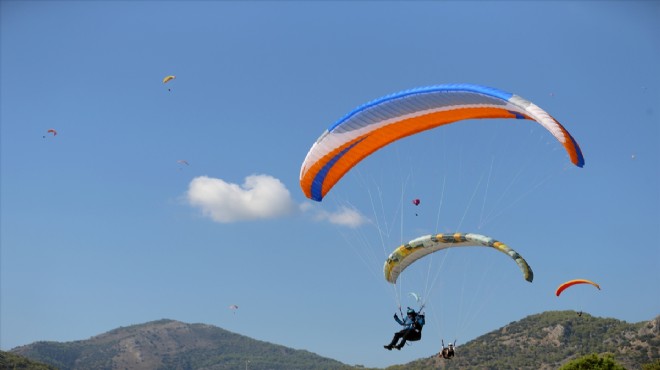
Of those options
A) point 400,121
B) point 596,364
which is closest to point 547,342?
point 596,364

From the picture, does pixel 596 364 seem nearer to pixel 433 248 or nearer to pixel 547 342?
pixel 433 248

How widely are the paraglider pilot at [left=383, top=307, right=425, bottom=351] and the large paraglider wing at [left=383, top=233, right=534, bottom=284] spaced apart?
3.10 m

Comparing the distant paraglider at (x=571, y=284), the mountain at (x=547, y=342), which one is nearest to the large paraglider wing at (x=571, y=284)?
the distant paraglider at (x=571, y=284)

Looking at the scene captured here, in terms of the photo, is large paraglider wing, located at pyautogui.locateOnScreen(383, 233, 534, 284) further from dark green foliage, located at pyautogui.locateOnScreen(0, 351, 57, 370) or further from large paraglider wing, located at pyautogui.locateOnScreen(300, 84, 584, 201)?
dark green foliage, located at pyautogui.locateOnScreen(0, 351, 57, 370)

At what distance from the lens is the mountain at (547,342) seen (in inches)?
4985

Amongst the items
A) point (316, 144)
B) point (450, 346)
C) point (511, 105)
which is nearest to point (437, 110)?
point (511, 105)

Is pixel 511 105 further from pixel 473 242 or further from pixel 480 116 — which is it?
pixel 473 242

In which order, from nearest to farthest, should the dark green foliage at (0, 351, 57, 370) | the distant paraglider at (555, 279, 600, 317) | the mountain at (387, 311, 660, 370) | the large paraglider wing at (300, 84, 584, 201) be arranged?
1. the large paraglider wing at (300, 84, 584, 201)
2. the distant paraglider at (555, 279, 600, 317)
3. the dark green foliage at (0, 351, 57, 370)
4. the mountain at (387, 311, 660, 370)

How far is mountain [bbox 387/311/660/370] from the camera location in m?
127

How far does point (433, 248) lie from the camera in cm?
2659

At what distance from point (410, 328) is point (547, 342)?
13224cm

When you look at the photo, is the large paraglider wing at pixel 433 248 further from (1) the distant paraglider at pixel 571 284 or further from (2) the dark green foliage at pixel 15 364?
(2) the dark green foliage at pixel 15 364

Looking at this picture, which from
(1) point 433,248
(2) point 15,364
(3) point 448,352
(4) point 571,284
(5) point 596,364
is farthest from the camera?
(2) point 15,364

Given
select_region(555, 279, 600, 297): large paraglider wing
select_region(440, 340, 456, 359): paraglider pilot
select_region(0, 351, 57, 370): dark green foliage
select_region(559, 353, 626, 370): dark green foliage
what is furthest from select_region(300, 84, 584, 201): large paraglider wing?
select_region(0, 351, 57, 370): dark green foliage
